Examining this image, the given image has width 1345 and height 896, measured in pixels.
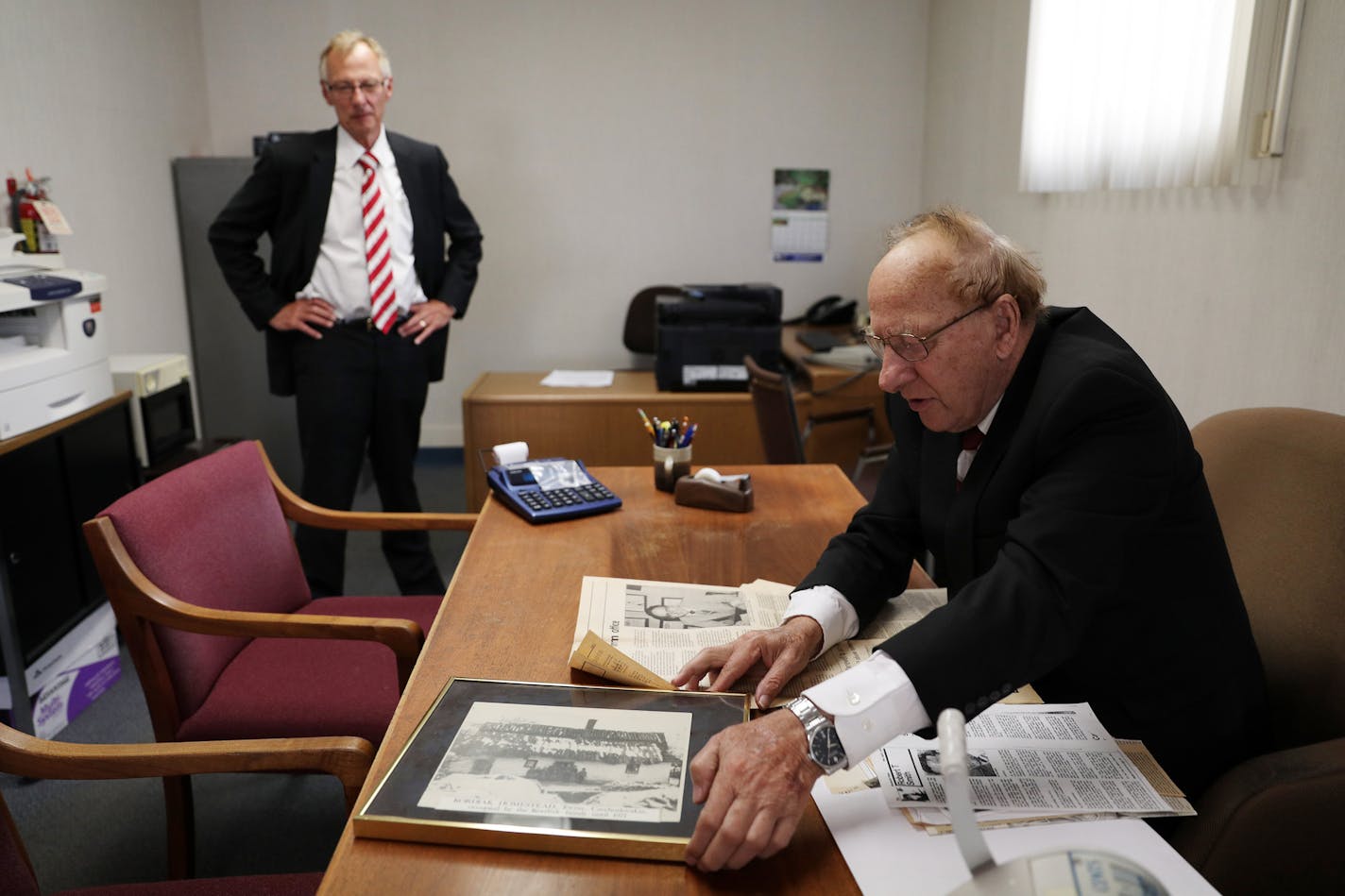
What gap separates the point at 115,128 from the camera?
384cm

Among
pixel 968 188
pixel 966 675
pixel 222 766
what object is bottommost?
pixel 222 766

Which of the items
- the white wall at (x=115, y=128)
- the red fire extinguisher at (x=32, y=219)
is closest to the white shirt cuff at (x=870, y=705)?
the red fire extinguisher at (x=32, y=219)

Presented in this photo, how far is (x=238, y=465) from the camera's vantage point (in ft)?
6.21

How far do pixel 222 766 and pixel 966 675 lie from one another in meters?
0.91

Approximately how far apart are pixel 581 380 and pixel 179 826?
284cm

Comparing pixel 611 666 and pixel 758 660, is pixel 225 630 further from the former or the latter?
pixel 758 660

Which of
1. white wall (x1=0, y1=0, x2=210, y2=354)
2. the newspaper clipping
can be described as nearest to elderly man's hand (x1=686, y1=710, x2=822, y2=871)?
the newspaper clipping

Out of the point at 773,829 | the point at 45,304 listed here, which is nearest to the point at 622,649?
the point at 773,829

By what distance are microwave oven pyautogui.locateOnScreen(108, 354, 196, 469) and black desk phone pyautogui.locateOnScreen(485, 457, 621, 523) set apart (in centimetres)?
172

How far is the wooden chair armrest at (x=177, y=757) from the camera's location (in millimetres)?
1203

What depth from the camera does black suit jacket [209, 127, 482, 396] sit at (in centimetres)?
300

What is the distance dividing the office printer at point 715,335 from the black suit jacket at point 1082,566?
8.05 ft

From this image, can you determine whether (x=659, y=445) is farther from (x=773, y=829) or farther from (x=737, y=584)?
(x=773, y=829)

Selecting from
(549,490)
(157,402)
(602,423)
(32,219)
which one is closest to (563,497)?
(549,490)
